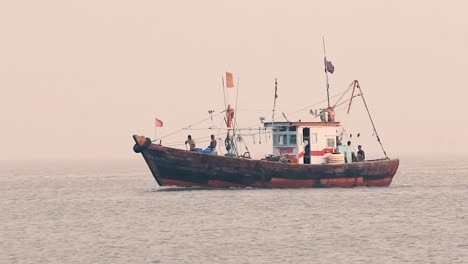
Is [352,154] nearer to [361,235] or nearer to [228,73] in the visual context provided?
[228,73]

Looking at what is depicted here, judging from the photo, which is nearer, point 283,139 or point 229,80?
point 229,80

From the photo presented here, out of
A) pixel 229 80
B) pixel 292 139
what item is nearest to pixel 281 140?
pixel 292 139

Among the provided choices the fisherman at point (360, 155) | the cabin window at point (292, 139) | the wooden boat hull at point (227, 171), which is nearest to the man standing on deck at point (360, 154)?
the fisherman at point (360, 155)

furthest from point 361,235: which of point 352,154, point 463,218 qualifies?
point 352,154

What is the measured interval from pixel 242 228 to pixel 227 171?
15638 millimetres

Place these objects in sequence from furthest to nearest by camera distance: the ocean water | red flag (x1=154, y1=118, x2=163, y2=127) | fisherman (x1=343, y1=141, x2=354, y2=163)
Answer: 1. fisherman (x1=343, y1=141, x2=354, y2=163)
2. red flag (x1=154, y1=118, x2=163, y2=127)
3. the ocean water

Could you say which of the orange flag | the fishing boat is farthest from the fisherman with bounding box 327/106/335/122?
the orange flag

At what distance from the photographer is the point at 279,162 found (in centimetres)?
6178

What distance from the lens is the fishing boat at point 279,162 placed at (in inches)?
2404

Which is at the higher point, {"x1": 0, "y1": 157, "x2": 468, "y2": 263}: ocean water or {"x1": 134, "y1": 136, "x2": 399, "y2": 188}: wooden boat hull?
{"x1": 134, "y1": 136, "x2": 399, "y2": 188}: wooden boat hull

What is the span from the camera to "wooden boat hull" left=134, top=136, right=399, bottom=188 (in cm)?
6084

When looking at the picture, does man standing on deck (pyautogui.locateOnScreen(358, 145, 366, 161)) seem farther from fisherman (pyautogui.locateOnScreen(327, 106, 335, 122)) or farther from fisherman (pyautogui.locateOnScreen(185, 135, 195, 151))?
fisherman (pyautogui.locateOnScreen(185, 135, 195, 151))

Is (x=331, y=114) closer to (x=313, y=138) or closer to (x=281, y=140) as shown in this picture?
(x=313, y=138)

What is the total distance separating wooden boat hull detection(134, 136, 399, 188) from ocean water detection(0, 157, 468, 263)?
48.7 inches
